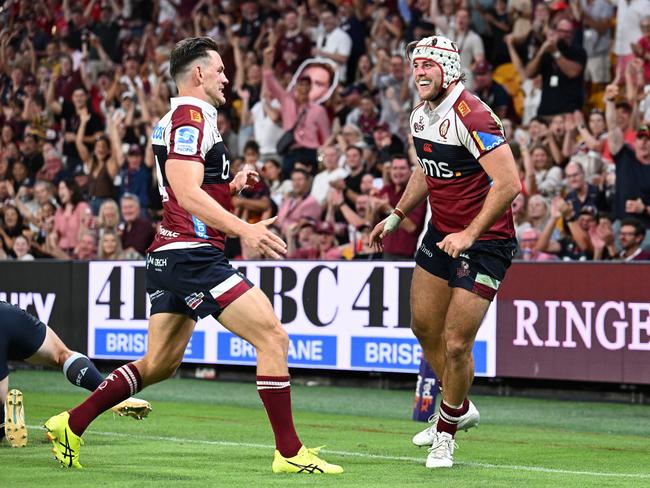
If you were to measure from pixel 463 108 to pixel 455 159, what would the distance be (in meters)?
0.33

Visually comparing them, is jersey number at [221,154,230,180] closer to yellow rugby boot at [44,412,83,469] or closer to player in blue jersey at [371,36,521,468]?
player in blue jersey at [371,36,521,468]

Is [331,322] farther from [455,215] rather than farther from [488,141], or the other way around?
[488,141]

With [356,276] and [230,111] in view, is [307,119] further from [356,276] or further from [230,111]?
[356,276]

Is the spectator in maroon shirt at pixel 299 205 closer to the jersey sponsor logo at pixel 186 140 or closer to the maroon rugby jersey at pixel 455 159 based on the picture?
the maroon rugby jersey at pixel 455 159

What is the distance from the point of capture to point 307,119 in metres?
18.9

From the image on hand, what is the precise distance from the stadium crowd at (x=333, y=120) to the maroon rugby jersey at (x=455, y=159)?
5776mm

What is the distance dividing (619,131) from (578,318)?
2779mm

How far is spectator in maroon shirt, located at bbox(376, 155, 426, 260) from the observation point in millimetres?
14836

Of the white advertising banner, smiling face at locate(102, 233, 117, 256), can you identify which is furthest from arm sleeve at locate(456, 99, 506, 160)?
smiling face at locate(102, 233, 117, 256)

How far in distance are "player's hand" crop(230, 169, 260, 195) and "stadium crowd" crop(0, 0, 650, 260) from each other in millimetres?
6505

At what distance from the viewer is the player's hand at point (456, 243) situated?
301 inches

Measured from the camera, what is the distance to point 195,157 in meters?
7.38

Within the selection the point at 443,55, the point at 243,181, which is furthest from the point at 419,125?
the point at 243,181

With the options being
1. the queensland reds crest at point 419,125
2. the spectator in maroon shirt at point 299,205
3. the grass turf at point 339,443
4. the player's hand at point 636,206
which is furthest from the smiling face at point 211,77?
the spectator in maroon shirt at point 299,205
